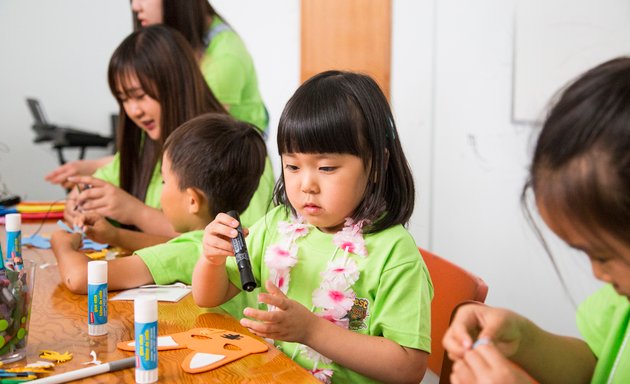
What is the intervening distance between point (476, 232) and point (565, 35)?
98cm

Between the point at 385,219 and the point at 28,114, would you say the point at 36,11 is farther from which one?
the point at 385,219

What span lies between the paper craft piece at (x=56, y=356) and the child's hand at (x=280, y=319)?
0.28m

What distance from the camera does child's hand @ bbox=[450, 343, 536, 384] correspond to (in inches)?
29.7

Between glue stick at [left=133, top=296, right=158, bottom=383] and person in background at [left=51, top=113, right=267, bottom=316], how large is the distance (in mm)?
540

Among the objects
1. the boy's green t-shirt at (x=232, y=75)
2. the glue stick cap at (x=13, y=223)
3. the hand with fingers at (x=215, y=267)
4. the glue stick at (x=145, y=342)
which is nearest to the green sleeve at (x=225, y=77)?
the boy's green t-shirt at (x=232, y=75)

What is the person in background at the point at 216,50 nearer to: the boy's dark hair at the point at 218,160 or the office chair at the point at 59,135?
the boy's dark hair at the point at 218,160

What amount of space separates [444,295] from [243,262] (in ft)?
1.48

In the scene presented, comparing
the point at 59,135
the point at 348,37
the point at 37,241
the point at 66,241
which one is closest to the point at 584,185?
the point at 66,241

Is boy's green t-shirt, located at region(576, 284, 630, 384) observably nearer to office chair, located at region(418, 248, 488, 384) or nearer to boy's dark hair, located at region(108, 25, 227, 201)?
office chair, located at region(418, 248, 488, 384)

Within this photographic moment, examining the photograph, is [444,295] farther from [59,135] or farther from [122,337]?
[59,135]

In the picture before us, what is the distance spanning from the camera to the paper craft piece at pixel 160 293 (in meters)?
1.42

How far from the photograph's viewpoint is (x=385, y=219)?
1317 millimetres

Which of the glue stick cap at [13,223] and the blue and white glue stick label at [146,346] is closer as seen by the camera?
the blue and white glue stick label at [146,346]

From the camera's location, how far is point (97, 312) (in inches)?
47.8
